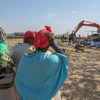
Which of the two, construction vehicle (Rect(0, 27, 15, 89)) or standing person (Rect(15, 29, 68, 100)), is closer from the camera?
standing person (Rect(15, 29, 68, 100))

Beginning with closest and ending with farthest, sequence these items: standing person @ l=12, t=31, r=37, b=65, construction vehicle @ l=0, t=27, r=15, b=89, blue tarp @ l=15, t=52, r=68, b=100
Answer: blue tarp @ l=15, t=52, r=68, b=100 → construction vehicle @ l=0, t=27, r=15, b=89 → standing person @ l=12, t=31, r=37, b=65

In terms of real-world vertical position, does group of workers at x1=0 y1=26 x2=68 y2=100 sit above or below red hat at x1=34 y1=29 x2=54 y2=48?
below

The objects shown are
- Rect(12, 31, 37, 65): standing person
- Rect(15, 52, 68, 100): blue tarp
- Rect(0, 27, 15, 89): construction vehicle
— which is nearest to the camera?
Rect(15, 52, 68, 100): blue tarp

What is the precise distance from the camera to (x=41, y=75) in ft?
5.17

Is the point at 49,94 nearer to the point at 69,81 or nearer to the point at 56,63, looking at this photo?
the point at 56,63

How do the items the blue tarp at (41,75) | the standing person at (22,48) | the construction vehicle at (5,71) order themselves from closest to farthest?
the blue tarp at (41,75) → the construction vehicle at (5,71) → the standing person at (22,48)

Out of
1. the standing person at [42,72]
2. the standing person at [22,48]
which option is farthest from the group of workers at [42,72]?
the standing person at [22,48]

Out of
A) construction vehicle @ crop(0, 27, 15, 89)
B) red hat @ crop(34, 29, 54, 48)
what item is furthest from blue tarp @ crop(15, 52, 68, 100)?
construction vehicle @ crop(0, 27, 15, 89)

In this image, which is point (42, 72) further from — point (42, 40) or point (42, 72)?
point (42, 40)

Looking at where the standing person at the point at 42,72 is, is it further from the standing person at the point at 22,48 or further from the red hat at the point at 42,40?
the standing person at the point at 22,48

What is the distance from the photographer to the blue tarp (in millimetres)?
1549

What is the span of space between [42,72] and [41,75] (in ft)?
0.13

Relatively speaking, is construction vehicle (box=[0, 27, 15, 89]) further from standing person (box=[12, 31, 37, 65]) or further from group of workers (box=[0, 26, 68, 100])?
group of workers (box=[0, 26, 68, 100])

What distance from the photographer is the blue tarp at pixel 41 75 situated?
1549 millimetres
